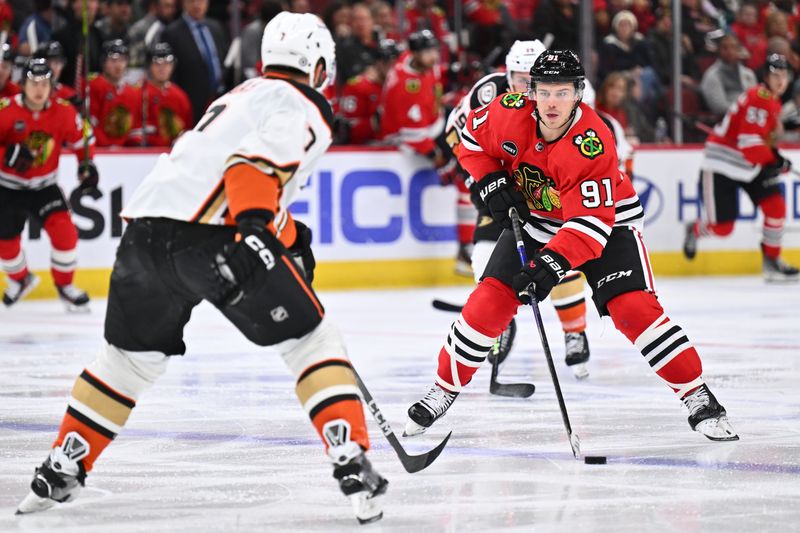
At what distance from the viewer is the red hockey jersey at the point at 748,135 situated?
925cm

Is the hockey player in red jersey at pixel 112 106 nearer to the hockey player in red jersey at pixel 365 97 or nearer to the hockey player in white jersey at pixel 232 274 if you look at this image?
the hockey player in red jersey at pixel 365 97

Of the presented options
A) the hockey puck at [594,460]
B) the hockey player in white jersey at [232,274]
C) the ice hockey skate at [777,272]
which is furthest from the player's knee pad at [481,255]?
the ice hockey skate at [777,272]

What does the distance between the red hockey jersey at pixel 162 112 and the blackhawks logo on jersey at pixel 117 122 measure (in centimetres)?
6

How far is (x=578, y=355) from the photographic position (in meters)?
5.46

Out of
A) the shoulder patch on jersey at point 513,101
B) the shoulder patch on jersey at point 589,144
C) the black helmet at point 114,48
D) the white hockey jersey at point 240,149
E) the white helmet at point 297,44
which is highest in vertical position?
the white helmet at point 297,44

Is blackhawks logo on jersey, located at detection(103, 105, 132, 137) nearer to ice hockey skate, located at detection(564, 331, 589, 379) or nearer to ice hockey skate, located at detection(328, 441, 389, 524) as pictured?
ice hockey skate, located at detection(564, 331, 589, 379)

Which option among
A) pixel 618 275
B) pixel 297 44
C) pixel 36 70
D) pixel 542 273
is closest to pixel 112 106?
pixel 36 70

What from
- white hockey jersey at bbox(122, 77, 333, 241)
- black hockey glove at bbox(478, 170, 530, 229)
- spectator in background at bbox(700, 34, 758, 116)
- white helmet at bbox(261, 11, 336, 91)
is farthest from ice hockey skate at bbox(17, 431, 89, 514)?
spectator in background at bbox(700, 34, 758, 116)

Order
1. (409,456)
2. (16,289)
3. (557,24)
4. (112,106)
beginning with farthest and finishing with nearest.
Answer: (557,24), (112,106), (16,289), (409,456)

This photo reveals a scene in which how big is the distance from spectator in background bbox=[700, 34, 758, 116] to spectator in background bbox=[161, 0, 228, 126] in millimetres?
3510

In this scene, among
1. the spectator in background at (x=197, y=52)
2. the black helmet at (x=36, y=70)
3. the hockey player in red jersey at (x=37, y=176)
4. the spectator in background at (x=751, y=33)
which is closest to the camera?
the black helmet at (x=36, y=70)

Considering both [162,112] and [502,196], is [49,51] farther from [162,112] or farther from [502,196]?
[502,196]

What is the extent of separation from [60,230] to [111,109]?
138cm

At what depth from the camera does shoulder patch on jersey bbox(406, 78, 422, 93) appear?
9.22 metres
